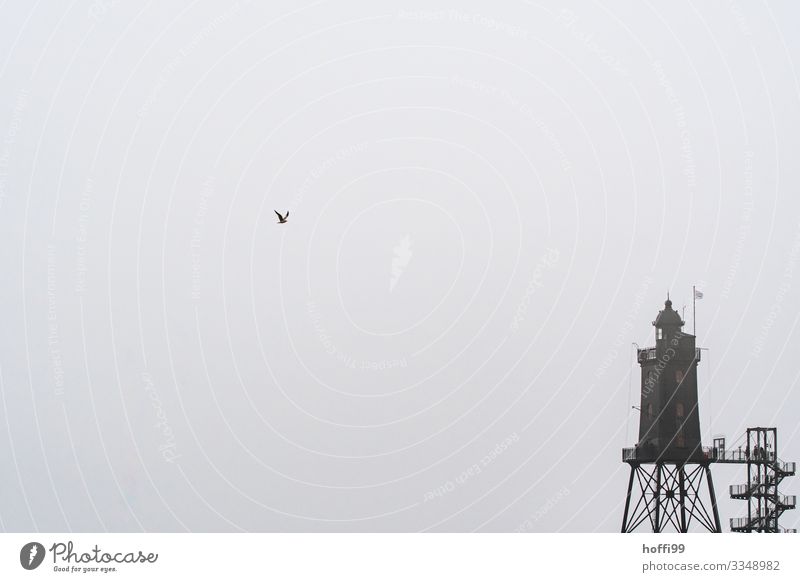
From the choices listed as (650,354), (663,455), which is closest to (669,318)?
(650,354)

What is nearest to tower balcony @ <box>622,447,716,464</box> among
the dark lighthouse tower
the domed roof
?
the dark lighthouse tower

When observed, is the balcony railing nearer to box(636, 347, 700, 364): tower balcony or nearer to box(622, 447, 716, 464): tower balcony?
box(636, 347, 700, 364): tower balcony

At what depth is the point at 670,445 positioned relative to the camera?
8175 centimetres

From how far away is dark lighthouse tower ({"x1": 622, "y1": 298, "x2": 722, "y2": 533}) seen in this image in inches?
3223

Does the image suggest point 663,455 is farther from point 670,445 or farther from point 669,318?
point 669,318

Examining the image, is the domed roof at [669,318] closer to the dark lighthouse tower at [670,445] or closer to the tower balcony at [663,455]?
the dark lighthouse tower at [670,445]

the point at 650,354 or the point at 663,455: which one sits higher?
the point at 650,354

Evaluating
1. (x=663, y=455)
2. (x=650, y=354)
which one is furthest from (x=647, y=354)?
(x=663, y=455)
